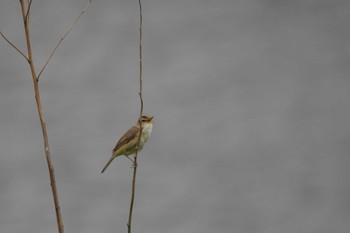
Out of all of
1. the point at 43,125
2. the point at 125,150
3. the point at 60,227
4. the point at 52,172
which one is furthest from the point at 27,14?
the point at 125,150

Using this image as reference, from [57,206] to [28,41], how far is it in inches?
17.8

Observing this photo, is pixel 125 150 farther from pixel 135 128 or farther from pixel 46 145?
pixel 46 145

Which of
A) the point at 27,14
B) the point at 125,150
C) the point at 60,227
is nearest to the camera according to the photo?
the point at 60,227

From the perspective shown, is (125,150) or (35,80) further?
(125,150)

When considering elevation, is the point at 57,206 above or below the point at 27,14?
below

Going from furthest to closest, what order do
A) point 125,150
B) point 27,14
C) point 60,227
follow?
point 125,150 < point 27,14 < point 60,227

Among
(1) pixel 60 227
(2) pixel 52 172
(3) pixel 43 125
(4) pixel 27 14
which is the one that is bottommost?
(1) pixel 60 227

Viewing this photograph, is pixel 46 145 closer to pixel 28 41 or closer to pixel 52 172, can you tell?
pixel 52 172

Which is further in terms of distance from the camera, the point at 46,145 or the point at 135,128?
the point at 135,128

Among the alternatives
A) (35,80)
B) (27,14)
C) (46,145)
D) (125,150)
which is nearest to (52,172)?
(46,145)

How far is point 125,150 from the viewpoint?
509 centimetres

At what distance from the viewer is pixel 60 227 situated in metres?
1.44

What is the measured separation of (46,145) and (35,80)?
19 centimetres

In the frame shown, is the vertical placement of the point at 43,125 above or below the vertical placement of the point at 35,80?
below
